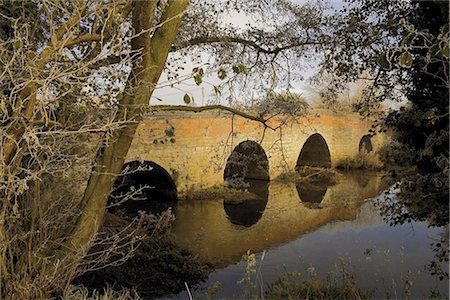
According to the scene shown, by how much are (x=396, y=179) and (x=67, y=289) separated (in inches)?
125

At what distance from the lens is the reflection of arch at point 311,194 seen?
44.4 ft

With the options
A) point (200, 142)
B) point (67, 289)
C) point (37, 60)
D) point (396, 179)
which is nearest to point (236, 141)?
point (200, 142)

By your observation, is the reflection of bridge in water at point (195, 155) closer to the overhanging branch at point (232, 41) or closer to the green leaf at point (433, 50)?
the overhanging branch at point (232, 41)

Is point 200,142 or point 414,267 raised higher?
point 200,142

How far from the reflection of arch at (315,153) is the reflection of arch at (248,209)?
6.24 metres

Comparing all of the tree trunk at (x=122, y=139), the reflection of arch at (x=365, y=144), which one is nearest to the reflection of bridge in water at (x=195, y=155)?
the reflection of arch at (x=365, y=144)

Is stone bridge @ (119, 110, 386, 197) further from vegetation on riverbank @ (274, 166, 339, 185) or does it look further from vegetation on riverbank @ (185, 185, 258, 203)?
vegetation on riverbank @ (274, 166, 339, 185)

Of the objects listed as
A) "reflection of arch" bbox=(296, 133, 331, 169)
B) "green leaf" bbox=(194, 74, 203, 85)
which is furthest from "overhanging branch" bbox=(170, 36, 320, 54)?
"reflection of arch" bbox=(296, 133, 331, 169)

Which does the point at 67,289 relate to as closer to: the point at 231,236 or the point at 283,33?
the point at 283,33

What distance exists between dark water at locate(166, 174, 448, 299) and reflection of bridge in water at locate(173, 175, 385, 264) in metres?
0.02

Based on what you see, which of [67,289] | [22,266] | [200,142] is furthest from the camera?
[200,142]

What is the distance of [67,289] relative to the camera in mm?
3527

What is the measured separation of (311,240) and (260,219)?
2.02 m

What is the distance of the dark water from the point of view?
6.92 metres
